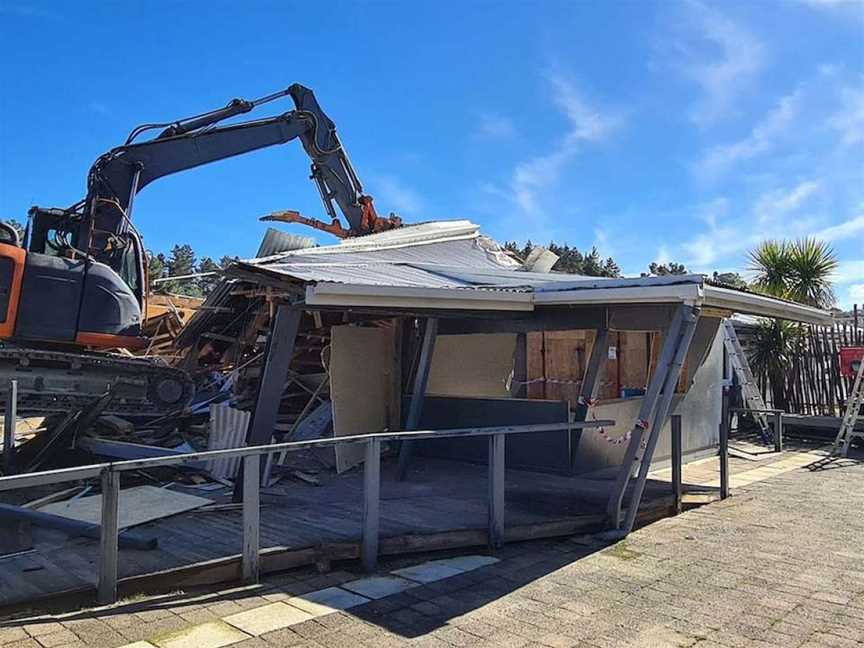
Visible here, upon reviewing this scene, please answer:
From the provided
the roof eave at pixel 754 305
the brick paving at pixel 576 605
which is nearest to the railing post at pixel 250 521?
the brick paving at pixel 576 605

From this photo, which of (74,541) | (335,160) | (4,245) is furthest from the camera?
(335,160)

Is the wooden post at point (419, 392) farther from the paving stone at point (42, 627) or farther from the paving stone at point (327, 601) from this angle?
the paving stone at point (42, 627)

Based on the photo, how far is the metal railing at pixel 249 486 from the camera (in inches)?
142

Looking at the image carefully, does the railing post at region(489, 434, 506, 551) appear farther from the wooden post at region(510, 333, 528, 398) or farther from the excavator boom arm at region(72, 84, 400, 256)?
the excavator boom arm at region(72, 84, 400, 256)

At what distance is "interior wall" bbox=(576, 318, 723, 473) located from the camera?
8.18m

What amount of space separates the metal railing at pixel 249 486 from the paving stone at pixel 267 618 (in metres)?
0.48

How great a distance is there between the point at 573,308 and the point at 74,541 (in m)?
5.52

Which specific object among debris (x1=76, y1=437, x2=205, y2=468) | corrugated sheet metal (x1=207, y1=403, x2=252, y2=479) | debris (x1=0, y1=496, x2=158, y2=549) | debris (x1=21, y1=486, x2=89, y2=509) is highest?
corrugated sheet metal (x1=207, y1=403, x2=252, y2=479)

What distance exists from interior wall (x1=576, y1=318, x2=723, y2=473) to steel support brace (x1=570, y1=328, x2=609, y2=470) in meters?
0.08

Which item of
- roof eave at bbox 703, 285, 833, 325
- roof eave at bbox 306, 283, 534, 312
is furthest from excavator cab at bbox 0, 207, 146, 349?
roof eave at bbox 703, 285, 833, 325

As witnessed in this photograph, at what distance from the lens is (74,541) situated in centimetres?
478

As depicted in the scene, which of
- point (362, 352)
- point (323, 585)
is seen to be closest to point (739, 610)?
point (323, 585)

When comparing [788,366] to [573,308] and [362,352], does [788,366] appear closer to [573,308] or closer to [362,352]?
[573,308]

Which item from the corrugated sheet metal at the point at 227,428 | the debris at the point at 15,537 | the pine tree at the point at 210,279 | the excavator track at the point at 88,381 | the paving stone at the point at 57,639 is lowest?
the paving stone at the point at 57,639
